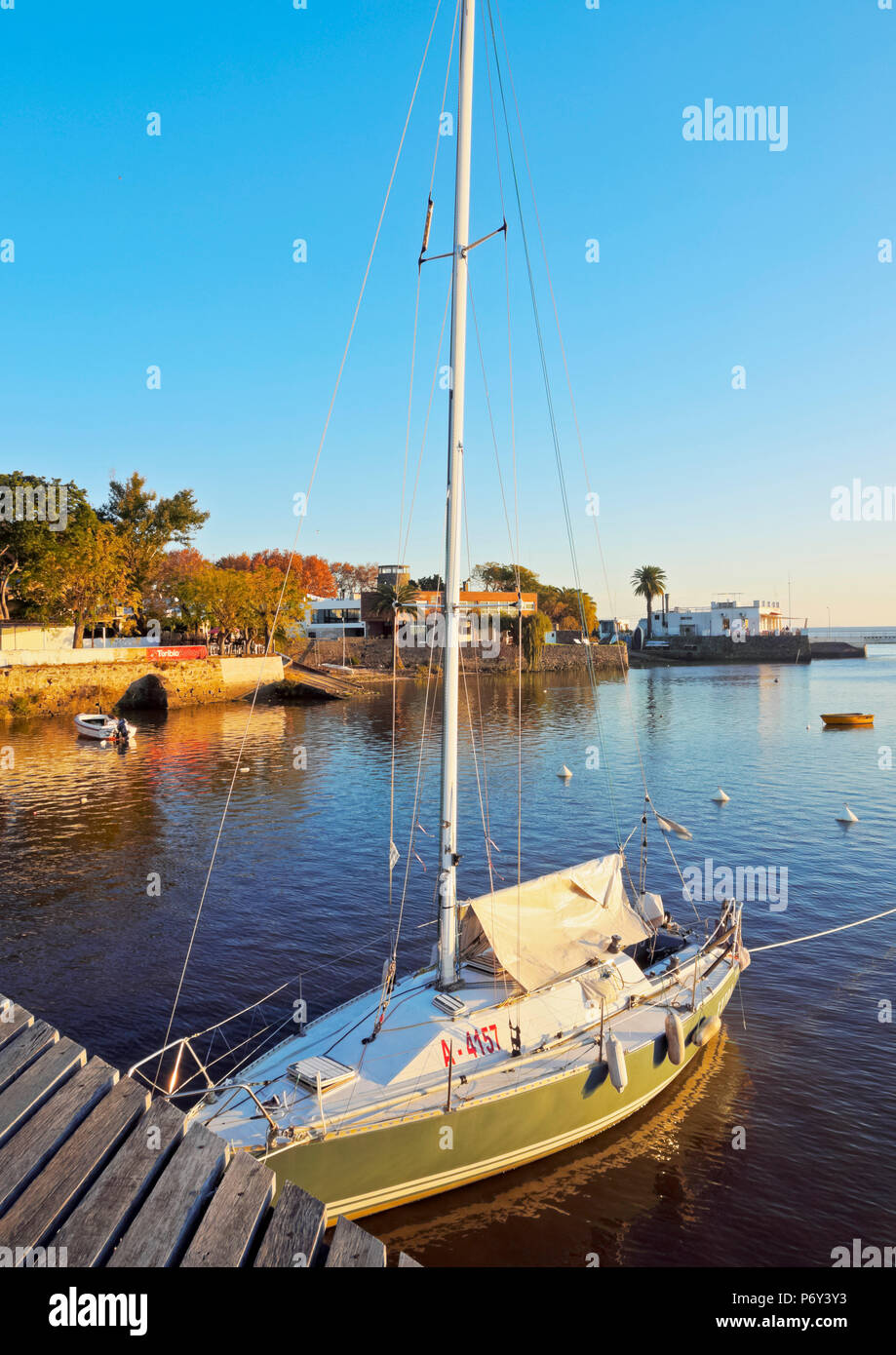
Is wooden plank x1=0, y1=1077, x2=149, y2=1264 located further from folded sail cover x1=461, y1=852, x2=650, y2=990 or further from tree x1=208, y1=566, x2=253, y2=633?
tree x1=208, y1=566, x2=253, y2=633

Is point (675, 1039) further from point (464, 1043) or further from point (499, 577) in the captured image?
point (499, 577)

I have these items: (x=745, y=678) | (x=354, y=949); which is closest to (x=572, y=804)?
(x=354, y=949)

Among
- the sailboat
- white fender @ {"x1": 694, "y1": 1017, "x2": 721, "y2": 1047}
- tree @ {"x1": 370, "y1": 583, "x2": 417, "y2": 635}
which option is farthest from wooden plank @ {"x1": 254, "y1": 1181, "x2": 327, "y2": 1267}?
tree @ {"x1": 370, "y1": 583, "x2": 417, "y2": 635}

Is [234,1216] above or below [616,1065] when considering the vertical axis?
above

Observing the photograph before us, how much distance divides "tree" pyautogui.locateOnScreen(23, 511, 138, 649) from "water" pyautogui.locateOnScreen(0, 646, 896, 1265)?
49.3 feet

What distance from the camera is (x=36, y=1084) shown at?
18.8 ft

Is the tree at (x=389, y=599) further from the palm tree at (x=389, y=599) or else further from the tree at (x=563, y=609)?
the tree at (x=563, y=609)

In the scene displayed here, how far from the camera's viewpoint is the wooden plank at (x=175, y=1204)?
14.2 ft

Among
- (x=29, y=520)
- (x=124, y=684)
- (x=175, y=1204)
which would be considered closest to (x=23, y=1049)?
(x=175, y=1204)

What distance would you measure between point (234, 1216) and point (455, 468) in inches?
398

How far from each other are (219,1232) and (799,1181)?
39.0 feet

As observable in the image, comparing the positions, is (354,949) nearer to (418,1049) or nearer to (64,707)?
(418,1049)

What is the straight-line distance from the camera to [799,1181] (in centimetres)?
1269
